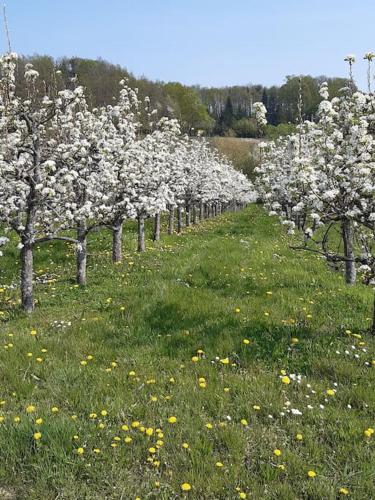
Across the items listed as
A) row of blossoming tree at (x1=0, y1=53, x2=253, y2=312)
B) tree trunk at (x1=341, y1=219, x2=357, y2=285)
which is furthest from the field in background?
tree trunk at (x1=341, y1=219, x2=357, y2=285)

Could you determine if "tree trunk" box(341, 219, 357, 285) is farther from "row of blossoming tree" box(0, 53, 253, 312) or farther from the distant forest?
the distant forest

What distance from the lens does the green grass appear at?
4.93 meters

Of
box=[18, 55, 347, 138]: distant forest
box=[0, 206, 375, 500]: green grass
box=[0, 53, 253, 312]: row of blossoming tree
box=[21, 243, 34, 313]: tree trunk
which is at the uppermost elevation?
box=[18, 55, 347, 138]: distant forest

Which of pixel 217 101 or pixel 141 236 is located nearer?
pixel 141 236

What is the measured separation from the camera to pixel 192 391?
6625 millimetres

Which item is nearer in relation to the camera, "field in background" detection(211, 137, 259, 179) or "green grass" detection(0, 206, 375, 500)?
"green grass" detection(0, 206, 375, 500)

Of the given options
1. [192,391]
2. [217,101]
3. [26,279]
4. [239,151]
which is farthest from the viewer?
[217,101]

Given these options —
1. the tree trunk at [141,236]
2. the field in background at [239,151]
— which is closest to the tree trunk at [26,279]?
the tree trunk at [141,236]

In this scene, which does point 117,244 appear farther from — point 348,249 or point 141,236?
point 348,249

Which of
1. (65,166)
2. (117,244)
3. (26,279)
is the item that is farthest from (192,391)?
(117,244)

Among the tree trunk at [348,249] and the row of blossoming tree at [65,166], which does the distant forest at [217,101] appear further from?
the tree trunk at [348,249]

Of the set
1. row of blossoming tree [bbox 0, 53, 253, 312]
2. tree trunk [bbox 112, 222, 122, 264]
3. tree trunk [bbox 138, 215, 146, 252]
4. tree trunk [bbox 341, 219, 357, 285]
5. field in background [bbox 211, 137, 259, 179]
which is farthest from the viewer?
field in background [bbox 211, 137, 259, 179]

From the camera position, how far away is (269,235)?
27125 millimetres

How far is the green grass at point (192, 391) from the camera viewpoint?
4926mm
